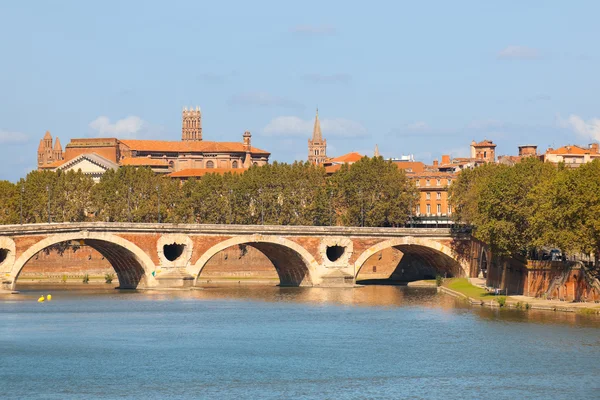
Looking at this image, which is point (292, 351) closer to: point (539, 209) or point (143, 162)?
point (539, 209)

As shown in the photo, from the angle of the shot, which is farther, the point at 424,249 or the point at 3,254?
the point at 424,249

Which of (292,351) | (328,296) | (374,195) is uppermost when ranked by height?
(374,195)

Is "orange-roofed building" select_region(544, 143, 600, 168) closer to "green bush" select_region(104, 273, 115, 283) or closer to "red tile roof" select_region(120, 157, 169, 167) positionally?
"green bush" select_region(104, 273, 115, 283)

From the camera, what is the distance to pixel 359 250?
121500mm

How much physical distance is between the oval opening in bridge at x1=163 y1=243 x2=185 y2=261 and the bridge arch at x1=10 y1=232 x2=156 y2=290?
2.97 m

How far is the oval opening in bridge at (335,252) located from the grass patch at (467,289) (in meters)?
9.52

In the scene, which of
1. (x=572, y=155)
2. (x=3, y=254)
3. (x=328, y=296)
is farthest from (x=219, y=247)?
(x=572, y=155)

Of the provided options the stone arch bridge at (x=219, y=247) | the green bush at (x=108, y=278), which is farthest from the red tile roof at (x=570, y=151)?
the green bush at (x=108, y=278)

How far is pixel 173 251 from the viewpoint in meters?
117

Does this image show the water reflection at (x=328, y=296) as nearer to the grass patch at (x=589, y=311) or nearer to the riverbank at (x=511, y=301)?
the grass patch at (x=589, y=311)

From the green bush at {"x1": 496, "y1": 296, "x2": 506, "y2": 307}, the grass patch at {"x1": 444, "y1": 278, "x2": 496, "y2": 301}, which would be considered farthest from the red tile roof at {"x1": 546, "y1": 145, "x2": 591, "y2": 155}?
the green bush at {"x1": 496, "y1": 296, "x2": 506, "y2": 307}

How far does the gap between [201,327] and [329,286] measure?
118 ft

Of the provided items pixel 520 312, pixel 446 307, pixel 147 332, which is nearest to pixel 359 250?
pixel 446 307

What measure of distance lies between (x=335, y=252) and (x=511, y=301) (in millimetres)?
33586
